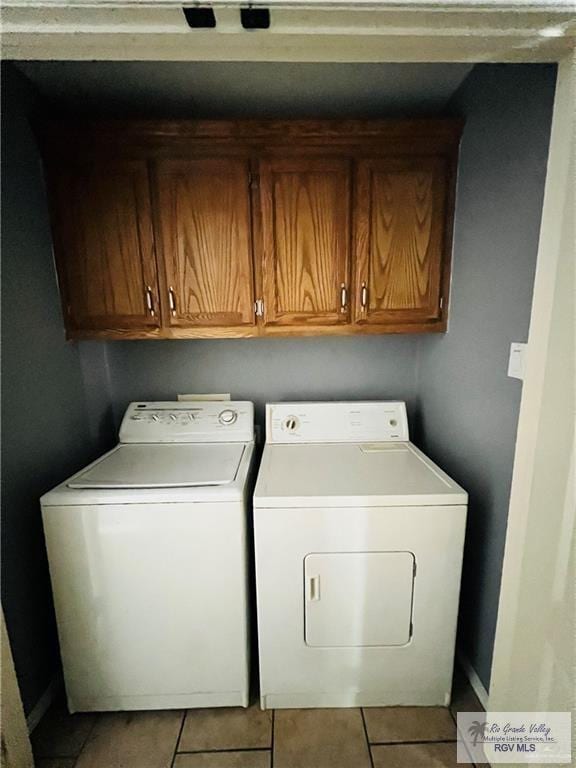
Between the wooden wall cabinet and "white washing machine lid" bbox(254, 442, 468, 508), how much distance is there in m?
0.56

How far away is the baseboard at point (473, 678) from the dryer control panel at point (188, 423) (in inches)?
52.8

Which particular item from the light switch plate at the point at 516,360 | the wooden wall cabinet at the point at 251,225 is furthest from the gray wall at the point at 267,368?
the light switch plate at the point at 516,360

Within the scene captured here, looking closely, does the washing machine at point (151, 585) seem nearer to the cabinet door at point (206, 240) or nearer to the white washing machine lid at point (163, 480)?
the white washing machine lid at point (163, 480)

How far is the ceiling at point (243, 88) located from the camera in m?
1.34

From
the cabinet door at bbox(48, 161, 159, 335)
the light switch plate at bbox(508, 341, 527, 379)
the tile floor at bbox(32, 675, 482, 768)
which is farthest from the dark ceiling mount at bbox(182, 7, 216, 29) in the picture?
the tile floor at bbox(32, 675, 482, 768)

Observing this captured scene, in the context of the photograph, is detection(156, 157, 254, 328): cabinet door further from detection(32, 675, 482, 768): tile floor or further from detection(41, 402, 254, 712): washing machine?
detection(32, 675, 482, 768): tile floor

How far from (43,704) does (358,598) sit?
1.32 meters

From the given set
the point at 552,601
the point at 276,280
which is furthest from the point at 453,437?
the point at 276,280

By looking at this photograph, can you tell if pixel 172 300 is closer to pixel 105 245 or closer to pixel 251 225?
pixel 105 245

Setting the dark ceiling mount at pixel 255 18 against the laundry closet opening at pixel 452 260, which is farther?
the laundry closet opening at pixel 452 260

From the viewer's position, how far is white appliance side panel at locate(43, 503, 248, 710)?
127 centimetres

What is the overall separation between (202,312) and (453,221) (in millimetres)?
1190

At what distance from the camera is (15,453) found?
131cm

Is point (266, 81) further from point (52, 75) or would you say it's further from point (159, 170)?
point (52, 75)
